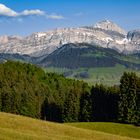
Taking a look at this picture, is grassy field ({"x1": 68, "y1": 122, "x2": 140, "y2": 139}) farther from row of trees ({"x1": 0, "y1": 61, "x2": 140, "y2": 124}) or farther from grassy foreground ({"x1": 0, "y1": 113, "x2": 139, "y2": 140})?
grassy foreground ({"x1": 0, "y1": 113, "x2": 139, "y2": 140})

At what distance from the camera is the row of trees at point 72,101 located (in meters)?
116

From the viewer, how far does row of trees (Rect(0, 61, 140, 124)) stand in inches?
4552

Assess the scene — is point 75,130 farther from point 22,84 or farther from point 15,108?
point 22,84

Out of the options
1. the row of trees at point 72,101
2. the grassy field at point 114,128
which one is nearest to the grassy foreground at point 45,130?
the grassy field at point 114,128

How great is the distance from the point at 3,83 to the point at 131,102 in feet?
204

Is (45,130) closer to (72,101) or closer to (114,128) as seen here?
(114,128)

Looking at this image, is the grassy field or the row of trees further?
the row of trees

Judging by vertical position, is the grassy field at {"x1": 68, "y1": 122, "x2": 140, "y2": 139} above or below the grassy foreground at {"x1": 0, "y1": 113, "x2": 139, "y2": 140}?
below

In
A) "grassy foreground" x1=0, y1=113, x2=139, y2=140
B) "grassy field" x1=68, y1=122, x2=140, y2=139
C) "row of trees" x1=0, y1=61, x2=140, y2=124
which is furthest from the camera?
"row of trees" x1=0, y1=61, x2=140, y2=124

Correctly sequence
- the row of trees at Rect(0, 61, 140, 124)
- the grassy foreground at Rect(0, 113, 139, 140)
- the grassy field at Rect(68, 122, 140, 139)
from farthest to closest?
the row of trees at Rect(0, 61, 140, 124) < the grassy field at Rect(68, 122, 140, 139) < the grassy foreground at Rect(0, 113, 139, 140)

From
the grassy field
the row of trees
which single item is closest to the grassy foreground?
the grassy field

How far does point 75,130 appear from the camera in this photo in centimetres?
5712

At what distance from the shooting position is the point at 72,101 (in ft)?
436

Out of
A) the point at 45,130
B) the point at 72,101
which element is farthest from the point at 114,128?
the point at 72,101
